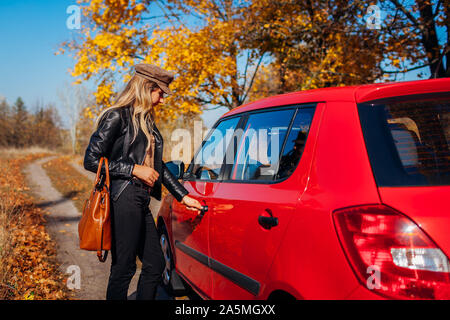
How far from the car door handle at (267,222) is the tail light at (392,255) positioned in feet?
1.41

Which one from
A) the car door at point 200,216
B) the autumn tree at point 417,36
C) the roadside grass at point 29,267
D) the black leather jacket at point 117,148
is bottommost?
the roadside grass at point 29,267

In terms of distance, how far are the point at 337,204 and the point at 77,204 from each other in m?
9.01

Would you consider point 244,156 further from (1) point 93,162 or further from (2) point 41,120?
(2) point 41,120

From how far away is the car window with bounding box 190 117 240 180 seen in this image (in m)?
3.11

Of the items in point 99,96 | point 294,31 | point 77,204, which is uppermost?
point 294,31

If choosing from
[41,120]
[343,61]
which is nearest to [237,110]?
[343,61]

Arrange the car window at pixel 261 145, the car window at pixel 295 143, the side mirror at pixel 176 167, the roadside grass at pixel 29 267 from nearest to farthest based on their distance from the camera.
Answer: the car window at pixel 295 143
the car window at pixel 261 145
the side mirror at pixel 176 167
the roadside grass at pixel 29 267

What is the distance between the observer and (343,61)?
29.8 feet

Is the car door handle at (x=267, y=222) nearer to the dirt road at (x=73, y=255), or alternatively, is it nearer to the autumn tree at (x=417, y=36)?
the dirt road at (x=73, y=255)

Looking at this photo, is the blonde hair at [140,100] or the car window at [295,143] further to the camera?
the blonde hair at [140,100]

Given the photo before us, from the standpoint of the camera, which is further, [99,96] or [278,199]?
[99,96]

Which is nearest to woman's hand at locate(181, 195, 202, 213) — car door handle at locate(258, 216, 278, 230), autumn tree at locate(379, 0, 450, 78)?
A: car door handle at locate(258, 216, 278, 230)

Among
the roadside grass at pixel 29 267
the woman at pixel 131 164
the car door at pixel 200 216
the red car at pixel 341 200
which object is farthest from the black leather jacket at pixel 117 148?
the roadside grass at pixel 29 267

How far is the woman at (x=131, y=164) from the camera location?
252 cm
